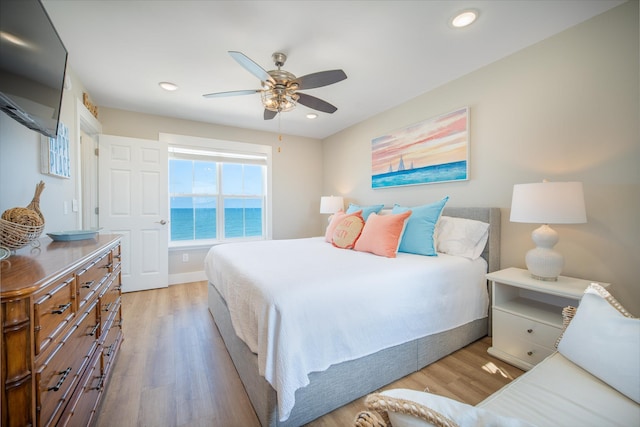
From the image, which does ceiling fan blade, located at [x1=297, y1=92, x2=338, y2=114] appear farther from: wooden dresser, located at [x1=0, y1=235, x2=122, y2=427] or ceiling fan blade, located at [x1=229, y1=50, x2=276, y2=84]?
wooden dresser, located at [x1=0, y1=235, x2=122, y2=427]

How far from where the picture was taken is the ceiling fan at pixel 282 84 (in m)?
1.91

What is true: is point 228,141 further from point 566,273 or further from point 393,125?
point 566,273

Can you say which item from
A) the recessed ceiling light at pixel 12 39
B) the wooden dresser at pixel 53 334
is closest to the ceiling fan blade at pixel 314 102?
the recessed ceiling light at pixel 12 39

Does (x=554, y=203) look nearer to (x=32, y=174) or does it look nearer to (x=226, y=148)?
(x=32, y=174)

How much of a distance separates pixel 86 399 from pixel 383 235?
2084 mm

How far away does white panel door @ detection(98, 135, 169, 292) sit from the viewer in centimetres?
337

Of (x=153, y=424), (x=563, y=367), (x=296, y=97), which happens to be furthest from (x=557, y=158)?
(x=153, y=424)

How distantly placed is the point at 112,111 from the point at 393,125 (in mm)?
3833

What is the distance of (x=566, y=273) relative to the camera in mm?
1979

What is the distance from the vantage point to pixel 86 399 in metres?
1.22

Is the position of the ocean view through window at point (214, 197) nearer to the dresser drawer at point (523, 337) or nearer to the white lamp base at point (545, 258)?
the dresser drawer at point (523, 337)

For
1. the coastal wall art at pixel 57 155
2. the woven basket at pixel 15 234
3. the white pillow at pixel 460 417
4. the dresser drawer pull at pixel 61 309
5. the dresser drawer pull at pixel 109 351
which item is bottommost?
the dresser drawer pull at pixel 109 351

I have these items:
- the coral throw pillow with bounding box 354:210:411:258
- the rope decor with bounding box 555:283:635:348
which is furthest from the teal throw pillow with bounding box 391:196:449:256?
the rope decor with bounding box 555:283:635:348

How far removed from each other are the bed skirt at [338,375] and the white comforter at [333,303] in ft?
0.29
